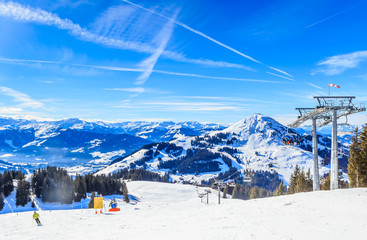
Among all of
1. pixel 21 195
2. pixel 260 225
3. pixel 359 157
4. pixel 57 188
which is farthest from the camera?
pixel 57 188

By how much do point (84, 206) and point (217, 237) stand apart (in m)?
78.2

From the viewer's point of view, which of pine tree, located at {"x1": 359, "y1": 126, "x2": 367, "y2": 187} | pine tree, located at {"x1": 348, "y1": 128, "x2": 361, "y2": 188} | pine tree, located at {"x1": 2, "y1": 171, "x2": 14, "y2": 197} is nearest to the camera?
pine tree, located at {"x1": 359, "y1": 126, "x2": 367, "y2": 187}

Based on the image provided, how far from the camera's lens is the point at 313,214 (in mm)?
18828

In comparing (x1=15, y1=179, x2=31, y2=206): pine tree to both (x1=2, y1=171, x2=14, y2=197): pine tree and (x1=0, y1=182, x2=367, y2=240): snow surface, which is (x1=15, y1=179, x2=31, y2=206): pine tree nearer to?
(x1=2, y1=171, x2=14, y2=197): pine tree

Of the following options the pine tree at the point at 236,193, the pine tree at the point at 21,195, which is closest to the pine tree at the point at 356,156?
the pine tree at the point at 21,195

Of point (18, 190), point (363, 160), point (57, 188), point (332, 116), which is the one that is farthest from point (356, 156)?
point (18, 190)

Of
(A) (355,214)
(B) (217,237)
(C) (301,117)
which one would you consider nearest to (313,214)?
(A) (355,214)

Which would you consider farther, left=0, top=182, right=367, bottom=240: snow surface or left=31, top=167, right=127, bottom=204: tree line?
left=31, top=167, right=127, bottom=204: tree line

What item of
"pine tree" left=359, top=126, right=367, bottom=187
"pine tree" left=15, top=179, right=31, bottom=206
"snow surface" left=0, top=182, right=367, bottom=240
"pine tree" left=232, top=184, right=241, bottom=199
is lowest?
"pine tree" left=232, top=184, right=241, bottom=199

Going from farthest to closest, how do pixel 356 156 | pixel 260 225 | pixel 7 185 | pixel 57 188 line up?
pixel 57 188 → pixel 7 185 → pixel 356 156 → pixel 260 225

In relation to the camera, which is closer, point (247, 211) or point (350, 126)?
point (247, 211)

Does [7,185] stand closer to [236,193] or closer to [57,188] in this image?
[57,188]

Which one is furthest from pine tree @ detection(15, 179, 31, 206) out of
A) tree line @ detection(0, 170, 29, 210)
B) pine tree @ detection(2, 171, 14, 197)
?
pine tree @ detection(2, 171, 14, 197)

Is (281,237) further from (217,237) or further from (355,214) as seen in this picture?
(355,214)
